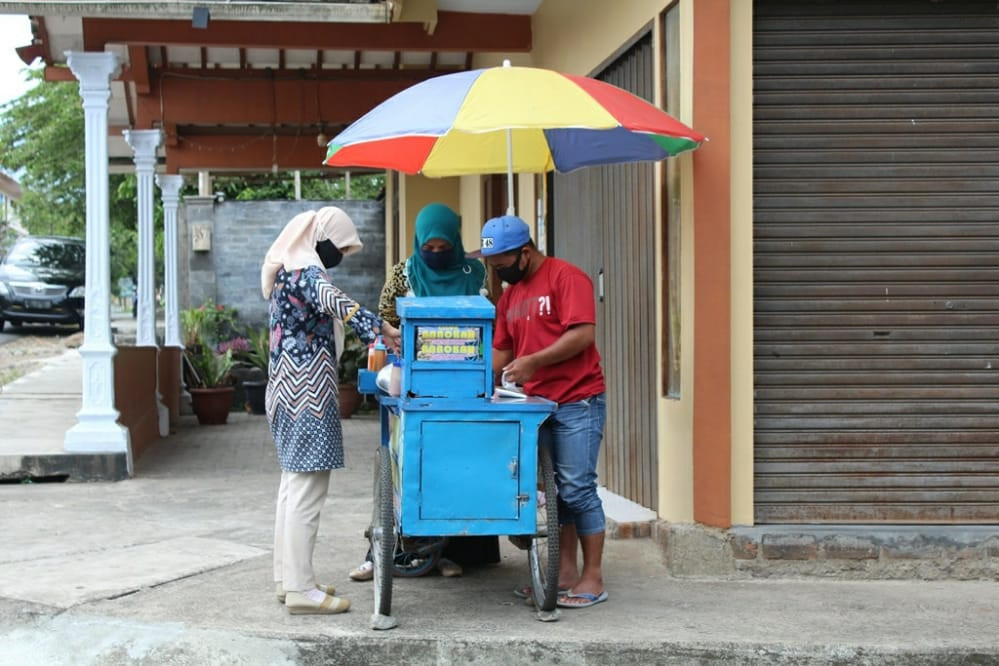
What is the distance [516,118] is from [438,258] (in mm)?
760

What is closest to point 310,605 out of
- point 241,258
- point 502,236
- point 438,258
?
point 438,258

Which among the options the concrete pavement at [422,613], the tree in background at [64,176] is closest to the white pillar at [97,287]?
the concrete pavement at [422,613]

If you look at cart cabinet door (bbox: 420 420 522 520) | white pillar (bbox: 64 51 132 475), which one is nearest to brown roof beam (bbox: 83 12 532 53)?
white pillar (bbox: 64 51 132 475)

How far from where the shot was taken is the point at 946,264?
601 cm

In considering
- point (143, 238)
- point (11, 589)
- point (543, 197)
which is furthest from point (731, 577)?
point (143, 238)

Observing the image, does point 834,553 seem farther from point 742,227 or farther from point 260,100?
point 260,100

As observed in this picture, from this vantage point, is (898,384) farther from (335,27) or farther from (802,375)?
(335,27)

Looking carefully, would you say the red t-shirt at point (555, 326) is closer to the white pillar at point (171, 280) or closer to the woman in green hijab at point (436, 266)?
the woman in green hijab at point (436, 266)

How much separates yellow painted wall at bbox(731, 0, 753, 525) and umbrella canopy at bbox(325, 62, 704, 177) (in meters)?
0.38

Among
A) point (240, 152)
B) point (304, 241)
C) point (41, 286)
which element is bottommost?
point (304, 241)

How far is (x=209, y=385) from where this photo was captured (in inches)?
532

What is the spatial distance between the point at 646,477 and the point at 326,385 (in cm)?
234

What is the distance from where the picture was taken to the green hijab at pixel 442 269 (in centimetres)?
525

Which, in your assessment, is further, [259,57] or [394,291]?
[259,57]
